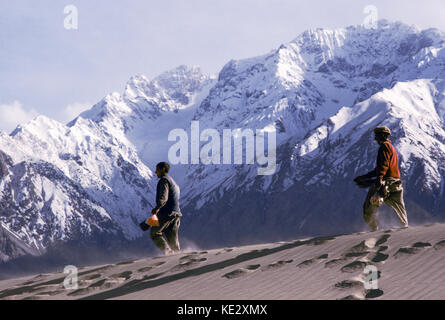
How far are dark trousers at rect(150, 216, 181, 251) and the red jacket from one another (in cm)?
631

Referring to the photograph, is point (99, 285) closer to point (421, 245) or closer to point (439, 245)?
point (421, 245)

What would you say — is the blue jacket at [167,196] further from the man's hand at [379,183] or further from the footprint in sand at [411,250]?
the footprint in sand at [411,250]

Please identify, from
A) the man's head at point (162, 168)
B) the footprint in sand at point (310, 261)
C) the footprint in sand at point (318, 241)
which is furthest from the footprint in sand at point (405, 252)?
the man's head at point (162, 168)

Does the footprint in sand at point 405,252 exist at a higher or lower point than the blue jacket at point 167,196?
lower

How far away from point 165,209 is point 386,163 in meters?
7.08

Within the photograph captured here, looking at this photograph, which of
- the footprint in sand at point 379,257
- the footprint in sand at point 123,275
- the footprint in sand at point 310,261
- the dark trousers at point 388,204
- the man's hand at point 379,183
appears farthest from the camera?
the footprint in sand at point 123,275

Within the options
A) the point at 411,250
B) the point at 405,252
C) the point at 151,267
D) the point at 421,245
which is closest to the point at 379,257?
the point at 405,252

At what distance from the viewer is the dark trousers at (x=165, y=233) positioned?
2362 centimetres

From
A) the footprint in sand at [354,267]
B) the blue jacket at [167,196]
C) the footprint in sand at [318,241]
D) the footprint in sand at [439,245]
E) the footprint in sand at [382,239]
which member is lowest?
the footprint in sand at [354,267]

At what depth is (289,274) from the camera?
743 inches

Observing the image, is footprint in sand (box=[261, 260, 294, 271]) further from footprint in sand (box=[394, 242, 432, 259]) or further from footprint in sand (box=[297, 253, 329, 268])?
footprint in sand (box=[394, 242, 432, 259])
